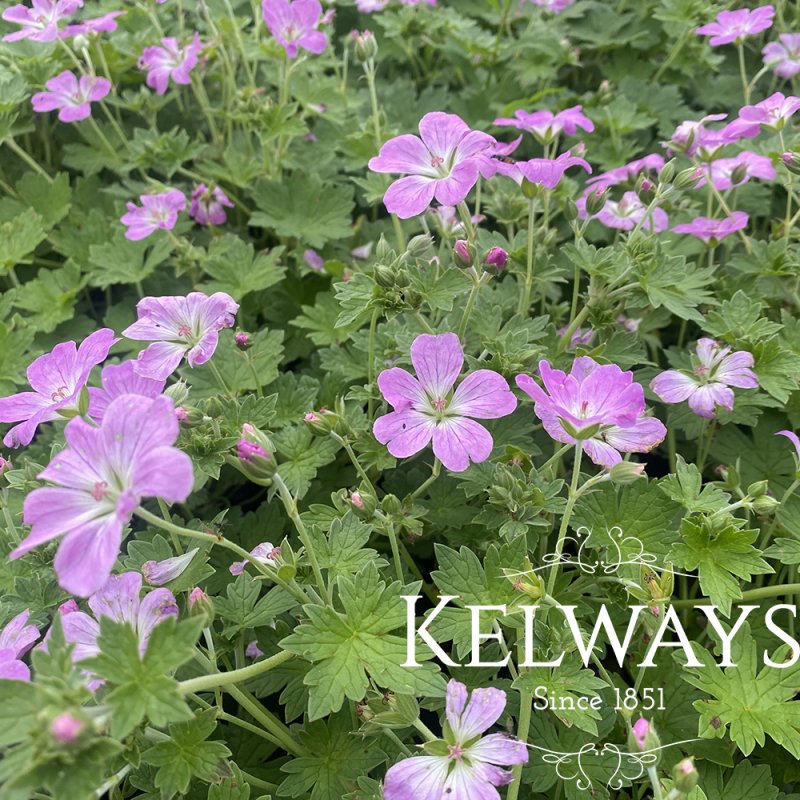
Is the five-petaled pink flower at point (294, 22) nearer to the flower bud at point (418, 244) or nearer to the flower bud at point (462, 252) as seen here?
the flower bud at point (418, 244)

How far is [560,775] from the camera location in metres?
1.47

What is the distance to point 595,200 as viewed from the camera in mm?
1943

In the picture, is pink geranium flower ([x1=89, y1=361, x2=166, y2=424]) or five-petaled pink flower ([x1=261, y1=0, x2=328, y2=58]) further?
five-petaled pink flower ([x1=261, y1=0, x2=328, y2=58])

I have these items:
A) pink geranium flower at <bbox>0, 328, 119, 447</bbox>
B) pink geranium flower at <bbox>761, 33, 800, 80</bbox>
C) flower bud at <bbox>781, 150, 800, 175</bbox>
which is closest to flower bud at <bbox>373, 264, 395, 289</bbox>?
pink geranium flower at <bbox>0, 328, 119, 447</bbox>

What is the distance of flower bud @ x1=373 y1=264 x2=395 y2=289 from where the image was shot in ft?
5.22

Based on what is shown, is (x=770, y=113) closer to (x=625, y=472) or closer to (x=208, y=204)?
(x=625, y=472)

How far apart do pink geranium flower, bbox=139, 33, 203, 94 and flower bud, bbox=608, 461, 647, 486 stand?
6.68ft

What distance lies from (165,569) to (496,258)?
91cm

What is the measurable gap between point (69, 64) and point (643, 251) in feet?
7.91

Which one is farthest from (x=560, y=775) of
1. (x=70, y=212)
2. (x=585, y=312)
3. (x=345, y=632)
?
A: (x=70, y=212)

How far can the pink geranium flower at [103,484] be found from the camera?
1022mm

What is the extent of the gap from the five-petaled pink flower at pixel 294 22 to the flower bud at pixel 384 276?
1374mm

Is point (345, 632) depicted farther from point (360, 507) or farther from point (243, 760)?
point (243, 760)

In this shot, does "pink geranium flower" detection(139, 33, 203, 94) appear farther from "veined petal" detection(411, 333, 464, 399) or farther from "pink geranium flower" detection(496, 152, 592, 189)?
"veined petal" detection(411, 333, 464, 399)
